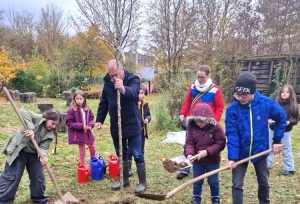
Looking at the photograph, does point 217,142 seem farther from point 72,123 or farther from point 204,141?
point 72,123

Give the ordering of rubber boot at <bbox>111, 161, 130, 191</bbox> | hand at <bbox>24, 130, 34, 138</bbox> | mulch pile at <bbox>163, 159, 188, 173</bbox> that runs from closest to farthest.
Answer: hand at <bbox>24, 130, 34, 138</bbox> < rubber boot at <bbox>111, 161, 130, 191</bbox> < mulch pile at <bbox>163, 159, 188, 173</bbox>

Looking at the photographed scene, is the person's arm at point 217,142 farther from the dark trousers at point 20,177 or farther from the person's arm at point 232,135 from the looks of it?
the dark trousers at point 20,177

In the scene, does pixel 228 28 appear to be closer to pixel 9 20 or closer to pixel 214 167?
pixel 214 167

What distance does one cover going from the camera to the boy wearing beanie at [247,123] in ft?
9.97

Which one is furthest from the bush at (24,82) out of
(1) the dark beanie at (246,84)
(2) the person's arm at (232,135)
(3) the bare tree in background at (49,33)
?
(1) the dark beanie at (246,84)

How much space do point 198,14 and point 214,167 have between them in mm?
15834

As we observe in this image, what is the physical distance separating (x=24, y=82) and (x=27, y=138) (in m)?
15.4

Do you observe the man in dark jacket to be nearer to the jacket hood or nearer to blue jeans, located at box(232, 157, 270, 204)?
the jacket hood

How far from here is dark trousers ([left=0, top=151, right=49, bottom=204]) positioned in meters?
3.44

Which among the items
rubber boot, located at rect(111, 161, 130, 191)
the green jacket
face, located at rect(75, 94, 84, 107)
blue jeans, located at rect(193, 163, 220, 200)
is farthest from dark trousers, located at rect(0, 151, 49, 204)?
blue jeans, located at rect(193, 163, 220, 200)

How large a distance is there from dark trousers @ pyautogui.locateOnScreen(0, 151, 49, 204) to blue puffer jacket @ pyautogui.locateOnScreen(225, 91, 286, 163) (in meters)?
2.29

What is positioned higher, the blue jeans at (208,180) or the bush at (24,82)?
the bush at (24,82)

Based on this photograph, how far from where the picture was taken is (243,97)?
3041 mm

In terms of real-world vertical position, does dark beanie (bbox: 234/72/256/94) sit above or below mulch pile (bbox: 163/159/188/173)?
above
